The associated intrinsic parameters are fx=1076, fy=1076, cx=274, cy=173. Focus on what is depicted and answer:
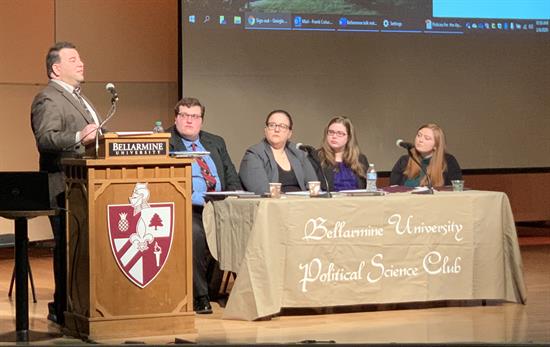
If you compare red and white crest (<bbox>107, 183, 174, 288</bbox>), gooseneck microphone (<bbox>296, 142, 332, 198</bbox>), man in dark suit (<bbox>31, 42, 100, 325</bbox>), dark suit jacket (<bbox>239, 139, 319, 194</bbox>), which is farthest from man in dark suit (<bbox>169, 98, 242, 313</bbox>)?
red and white crest (<bbox>107, 183, 174, 288</bbox>)

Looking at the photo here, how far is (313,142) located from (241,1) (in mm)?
1309

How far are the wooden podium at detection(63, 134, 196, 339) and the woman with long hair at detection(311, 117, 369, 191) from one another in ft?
5.65

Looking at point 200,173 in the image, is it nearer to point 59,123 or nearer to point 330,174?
point 330,174

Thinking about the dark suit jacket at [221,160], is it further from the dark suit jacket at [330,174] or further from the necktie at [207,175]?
the dark suit jacket at [330,174]

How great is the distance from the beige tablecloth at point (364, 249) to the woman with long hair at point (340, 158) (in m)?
0.70

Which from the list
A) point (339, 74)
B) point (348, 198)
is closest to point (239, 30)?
point (339, 74)

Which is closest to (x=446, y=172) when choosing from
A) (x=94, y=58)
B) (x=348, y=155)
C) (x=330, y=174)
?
(x=348, y=155)

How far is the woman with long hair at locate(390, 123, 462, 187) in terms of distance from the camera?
683cm

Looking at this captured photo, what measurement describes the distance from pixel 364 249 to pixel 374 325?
1.53 ft

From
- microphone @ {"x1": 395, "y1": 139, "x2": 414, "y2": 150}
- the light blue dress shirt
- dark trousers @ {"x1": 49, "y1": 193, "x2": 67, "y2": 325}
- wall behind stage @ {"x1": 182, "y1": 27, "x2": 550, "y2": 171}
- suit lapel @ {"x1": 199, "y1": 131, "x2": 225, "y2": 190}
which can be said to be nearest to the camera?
dark trousers @ {"x1": 49, "y1": 193, "x2": 67, "y2": 325}

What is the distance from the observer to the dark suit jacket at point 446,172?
6.93 metres

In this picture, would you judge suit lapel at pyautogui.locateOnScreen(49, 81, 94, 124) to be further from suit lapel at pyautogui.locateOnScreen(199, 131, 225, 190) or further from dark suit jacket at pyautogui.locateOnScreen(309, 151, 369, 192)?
dark suit jacket at pyautogui.locateOnScreen(309, 151, 369, 192)

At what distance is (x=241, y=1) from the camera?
8.45 metres

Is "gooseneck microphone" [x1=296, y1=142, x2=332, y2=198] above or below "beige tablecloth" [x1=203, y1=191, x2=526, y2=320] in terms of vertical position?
above
